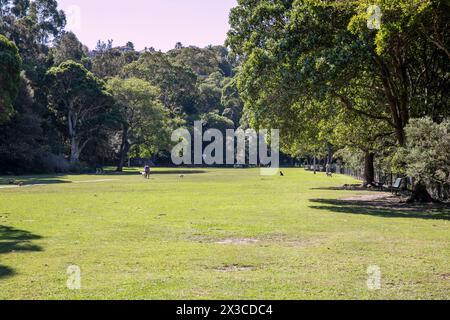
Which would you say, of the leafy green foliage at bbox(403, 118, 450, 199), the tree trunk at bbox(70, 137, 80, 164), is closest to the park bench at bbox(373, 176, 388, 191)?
the leafy green foliage at bbox(403, 118, 450, 199)

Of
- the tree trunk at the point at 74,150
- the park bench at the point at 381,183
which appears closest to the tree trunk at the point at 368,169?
the park bench at the point at 381,183

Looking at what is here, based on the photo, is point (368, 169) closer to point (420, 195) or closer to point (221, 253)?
point (420, 195)

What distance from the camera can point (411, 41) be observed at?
79.7ft

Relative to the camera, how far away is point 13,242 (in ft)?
42.1

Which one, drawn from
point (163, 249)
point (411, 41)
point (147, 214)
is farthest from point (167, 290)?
point (411, 41)

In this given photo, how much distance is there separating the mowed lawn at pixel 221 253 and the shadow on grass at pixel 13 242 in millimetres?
27

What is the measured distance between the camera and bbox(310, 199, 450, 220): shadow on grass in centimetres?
2045

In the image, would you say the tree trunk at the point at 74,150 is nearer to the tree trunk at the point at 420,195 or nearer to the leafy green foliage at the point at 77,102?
the leafy green foliage at the point at 77,102

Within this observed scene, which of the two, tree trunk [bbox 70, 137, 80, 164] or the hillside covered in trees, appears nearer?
the hillside covered in trees

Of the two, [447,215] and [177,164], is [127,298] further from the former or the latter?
[177,164]

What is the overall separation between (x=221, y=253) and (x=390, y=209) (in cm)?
1383

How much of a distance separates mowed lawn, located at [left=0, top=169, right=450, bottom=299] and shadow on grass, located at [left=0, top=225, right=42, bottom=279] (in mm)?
27

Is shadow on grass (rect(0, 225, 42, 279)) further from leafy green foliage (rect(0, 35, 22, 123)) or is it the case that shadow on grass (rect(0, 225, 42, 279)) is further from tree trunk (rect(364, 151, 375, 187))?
leafy green foliage (rect(0, 35, 22, 123))
